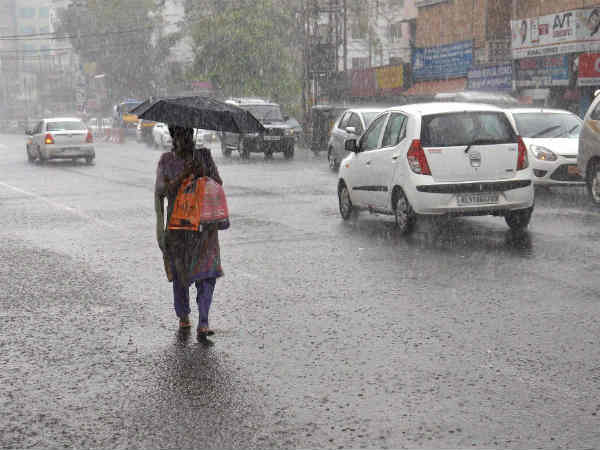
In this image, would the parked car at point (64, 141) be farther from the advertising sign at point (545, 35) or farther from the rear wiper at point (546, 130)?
the rear wiper at point (546, 130)

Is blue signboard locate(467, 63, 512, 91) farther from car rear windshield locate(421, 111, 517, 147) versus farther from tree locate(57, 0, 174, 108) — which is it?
tree locate(57, 0, 174, 108)

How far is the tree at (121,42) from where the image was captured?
78.0 m

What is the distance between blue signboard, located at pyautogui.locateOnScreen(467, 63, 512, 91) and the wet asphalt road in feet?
64.6

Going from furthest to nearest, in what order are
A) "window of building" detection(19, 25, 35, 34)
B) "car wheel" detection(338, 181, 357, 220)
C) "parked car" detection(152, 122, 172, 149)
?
"window of building" detection(19, 25, 35, 34) → "parked car" detection(152, 122, 172, 149) → "car wheel" detection(338, 181, 357, 220)

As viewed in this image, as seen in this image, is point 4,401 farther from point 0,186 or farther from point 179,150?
point 0,186

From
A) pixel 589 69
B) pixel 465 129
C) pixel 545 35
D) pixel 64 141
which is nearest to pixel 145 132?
pixel 64 141

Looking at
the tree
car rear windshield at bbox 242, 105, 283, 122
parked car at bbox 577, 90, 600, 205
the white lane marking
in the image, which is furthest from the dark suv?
the tree

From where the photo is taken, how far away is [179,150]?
6773mm

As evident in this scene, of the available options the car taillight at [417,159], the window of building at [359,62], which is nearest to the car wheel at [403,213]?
the car taillight at [417,159]

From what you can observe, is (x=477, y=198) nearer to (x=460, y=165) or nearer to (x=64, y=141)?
(x=460, y=165)

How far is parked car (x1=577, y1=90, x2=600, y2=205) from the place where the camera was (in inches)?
584

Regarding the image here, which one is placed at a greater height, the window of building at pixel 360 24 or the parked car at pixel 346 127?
the window of building at pixel 360 24

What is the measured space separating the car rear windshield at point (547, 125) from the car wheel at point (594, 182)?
9.19 ft

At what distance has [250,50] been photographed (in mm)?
50938
